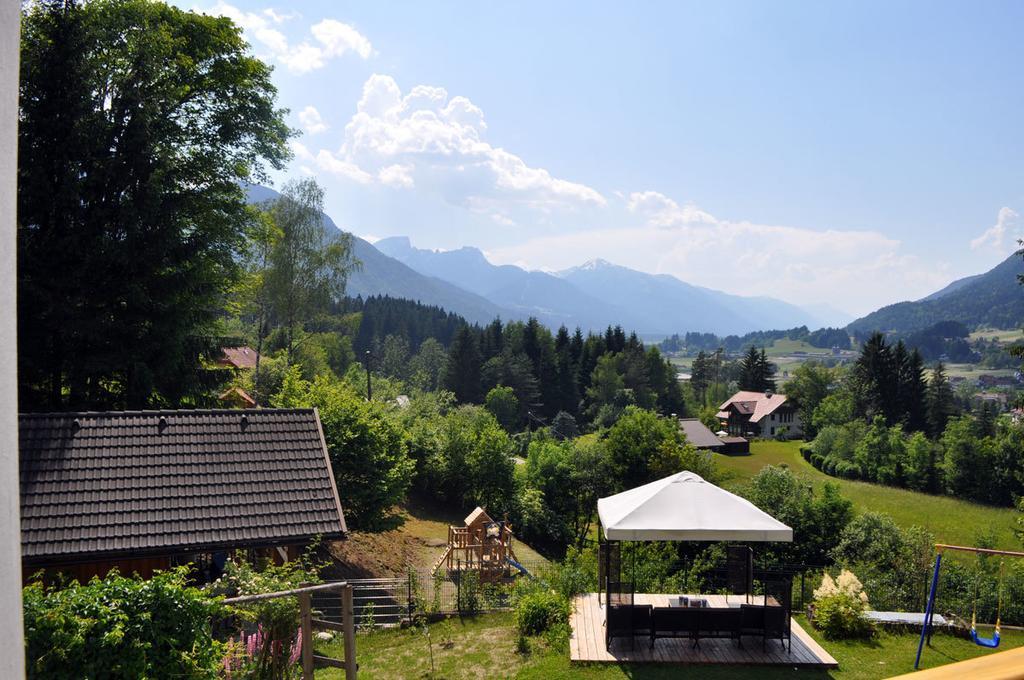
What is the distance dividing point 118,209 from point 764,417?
231ft

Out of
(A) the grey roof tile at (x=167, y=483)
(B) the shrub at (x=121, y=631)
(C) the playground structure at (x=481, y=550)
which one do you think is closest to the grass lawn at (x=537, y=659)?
(A) the grey roof tile at (x=167, y=483)

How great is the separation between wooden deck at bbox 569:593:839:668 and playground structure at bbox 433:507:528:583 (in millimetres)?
8013

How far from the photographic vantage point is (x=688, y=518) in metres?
9.29

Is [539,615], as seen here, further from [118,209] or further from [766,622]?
[118,209]

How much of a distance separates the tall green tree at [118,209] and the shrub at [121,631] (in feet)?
35.5

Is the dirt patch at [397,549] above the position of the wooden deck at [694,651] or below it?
below

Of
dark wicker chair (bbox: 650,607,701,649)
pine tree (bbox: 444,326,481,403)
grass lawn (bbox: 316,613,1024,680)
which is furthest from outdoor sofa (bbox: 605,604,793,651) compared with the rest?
pine tree (bbox: 444,326,481,403)

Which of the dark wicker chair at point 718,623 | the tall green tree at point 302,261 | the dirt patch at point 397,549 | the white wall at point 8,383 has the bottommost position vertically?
the dirt patch at point 397,549

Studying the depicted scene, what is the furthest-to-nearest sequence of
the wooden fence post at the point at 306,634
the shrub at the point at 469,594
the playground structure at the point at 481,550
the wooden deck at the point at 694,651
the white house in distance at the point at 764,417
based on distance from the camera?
1. the white house in distance at the point at 764,417
2. the playground structure at the point at 481,550
3. the shrub at the point at 469,594
4. the wooden deck at the point at 694,651
5. the wooden fence post at the point at 306,634

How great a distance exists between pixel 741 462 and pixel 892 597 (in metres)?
40.5

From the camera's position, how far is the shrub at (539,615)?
10.2 metres

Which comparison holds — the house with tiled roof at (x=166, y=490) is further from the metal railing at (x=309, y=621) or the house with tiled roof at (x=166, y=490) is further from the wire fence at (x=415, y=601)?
the wire fence at (x=415, y=601)

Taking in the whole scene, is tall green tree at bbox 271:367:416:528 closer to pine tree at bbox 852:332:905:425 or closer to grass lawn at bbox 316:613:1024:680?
grass lawn at bbox 316:613:1024:680

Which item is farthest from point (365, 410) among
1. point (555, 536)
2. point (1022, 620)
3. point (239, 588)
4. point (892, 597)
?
point (1022, 620)
